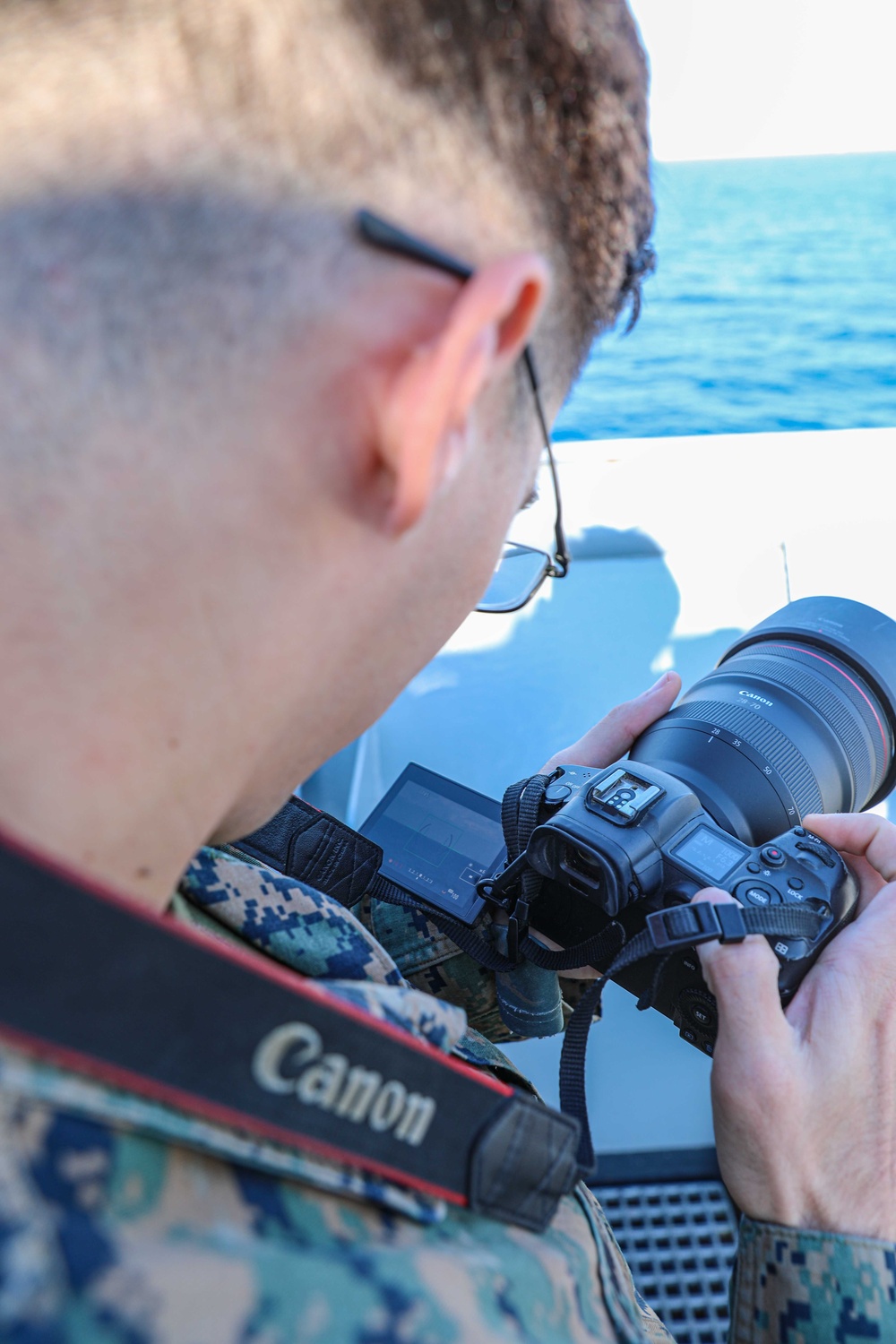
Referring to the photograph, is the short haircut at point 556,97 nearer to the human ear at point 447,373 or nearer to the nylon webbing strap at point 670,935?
the human ear at point 447,373

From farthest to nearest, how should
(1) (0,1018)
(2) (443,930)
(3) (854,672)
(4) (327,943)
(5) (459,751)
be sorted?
(5) (459,751) < (3) (854,672) < (2) (443,930) < (4) (327,943) < (1) (0,1018)

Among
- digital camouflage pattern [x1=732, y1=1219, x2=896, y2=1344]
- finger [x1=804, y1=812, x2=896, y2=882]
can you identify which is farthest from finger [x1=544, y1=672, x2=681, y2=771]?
digital camouflage pattern [x1=732, y1=1219, x2=896, y2=1344]

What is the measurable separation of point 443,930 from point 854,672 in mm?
517

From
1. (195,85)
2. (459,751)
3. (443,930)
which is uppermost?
(195,85)

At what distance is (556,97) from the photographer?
1.34 feet

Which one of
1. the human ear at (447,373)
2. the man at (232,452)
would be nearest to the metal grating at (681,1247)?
the man at (232,452)

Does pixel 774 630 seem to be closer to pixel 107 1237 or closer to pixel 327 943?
pixel 327 943

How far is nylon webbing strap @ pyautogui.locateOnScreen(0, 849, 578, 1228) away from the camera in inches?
12.7

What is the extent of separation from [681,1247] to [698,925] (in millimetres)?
435

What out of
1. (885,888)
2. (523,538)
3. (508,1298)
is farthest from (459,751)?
(508,1298)

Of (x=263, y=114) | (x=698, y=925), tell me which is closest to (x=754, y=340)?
(x=698, y=925)

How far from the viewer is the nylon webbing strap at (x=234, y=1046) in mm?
323

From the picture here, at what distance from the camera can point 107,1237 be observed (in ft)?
1.03

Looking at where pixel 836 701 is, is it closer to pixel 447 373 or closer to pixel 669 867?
pixel 669 867
